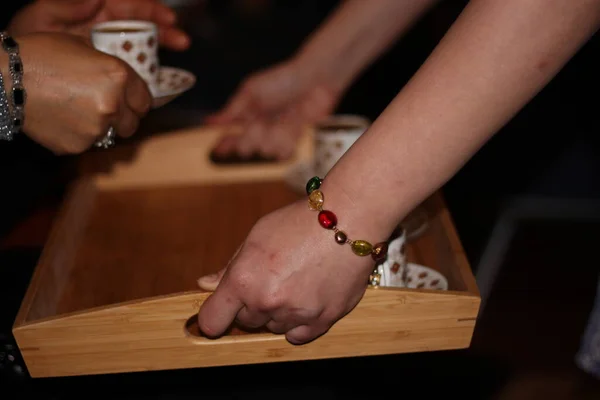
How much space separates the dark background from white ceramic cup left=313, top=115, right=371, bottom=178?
1.15ft

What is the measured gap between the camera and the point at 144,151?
1178 millimetres

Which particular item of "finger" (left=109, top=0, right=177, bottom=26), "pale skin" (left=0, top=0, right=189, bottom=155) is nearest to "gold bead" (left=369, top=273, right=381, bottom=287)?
"pale skin" (left=0, top=0, right=189, bottom=155)

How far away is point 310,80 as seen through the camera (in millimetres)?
1178

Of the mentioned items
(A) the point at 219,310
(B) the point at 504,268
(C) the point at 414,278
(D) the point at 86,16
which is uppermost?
(D) the point at 86,16

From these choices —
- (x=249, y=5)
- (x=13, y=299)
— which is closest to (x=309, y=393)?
(x=13, y=299)

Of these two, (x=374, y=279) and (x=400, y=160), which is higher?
(x=400, y=160)

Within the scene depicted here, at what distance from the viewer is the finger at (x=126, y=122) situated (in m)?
0.83

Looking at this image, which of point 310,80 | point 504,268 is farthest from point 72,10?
point 504,268

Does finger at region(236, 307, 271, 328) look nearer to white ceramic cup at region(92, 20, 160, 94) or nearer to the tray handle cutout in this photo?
the tray handle cutout

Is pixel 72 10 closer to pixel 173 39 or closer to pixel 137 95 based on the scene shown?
pixel 173 39

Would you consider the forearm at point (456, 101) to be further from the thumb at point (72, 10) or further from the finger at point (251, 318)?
the thumb at point (72, 10)

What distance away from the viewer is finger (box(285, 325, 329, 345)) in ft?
2.09

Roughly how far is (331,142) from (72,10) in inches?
19.1

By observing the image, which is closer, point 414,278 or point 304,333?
point 304,333
